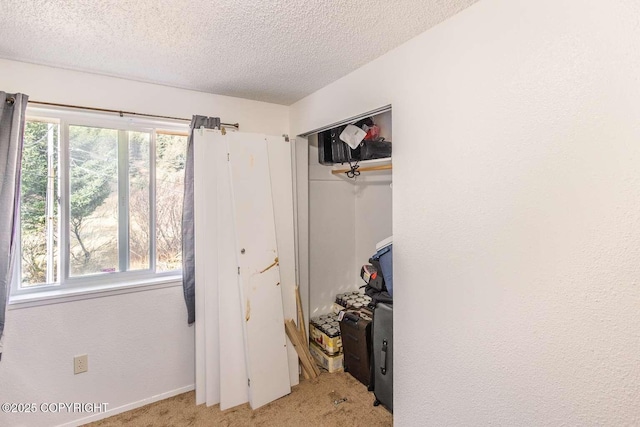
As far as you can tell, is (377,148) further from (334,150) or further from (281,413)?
(281,413)

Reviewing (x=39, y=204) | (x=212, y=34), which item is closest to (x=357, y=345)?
(x=212, y=34)

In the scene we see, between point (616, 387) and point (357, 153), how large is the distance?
82.4 inches

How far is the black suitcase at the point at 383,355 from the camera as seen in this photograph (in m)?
2.17

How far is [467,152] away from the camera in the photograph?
1.46 metres

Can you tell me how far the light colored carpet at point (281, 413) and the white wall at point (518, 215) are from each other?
440 mm

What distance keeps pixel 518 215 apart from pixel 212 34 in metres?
1.65

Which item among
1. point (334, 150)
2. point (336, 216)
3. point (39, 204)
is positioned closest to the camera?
point (39, 204)

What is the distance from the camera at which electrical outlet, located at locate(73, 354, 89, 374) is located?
6.85 ft

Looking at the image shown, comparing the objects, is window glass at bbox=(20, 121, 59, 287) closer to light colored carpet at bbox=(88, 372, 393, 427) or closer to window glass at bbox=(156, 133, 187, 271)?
window glass at bbox=(156, 133, 187, 271)

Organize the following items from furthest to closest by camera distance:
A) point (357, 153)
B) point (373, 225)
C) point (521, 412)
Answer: point (373, 225)
point (357, 153)
point (521, 412)

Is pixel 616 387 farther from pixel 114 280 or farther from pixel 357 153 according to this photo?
pixel 114 280

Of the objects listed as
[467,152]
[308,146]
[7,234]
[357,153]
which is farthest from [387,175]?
[7,234]

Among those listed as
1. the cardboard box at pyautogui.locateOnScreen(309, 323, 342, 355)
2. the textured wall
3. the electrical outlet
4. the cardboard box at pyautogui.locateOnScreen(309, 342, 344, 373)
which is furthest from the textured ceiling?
the cardboard box at pyautogui.locateOnScreen(309, 342, 344, 373)

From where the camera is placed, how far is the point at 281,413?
7.26 ft
